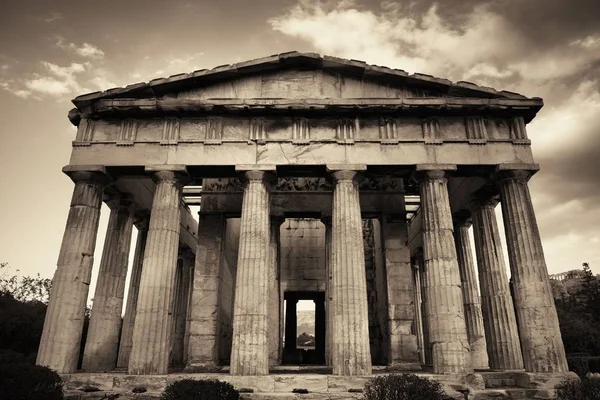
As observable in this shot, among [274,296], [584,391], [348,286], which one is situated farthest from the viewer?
[274,296]

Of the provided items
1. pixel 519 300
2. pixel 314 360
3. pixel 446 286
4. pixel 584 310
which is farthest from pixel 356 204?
pixel 584 310

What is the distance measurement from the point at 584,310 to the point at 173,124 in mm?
61497

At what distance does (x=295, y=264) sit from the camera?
23.5 metres

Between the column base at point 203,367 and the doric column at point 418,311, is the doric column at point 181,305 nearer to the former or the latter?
the column base at point 203,367

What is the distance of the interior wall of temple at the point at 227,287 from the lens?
20002 mm

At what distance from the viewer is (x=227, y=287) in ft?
69.3

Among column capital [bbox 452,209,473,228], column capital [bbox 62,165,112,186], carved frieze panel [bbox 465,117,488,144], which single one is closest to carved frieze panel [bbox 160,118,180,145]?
column capital [bbox 62,165,112,186]

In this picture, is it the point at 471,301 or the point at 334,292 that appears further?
the point at 471,301

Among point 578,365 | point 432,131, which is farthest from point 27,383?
point 578,365

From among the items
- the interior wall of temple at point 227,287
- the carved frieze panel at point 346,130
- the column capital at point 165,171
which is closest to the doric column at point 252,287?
the column capital at point 165,171

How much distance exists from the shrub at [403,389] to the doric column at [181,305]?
15723 millimetres

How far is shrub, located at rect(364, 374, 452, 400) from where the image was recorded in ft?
32.2

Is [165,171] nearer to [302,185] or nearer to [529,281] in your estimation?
[302,185]

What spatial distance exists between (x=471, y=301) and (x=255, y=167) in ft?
39.3
